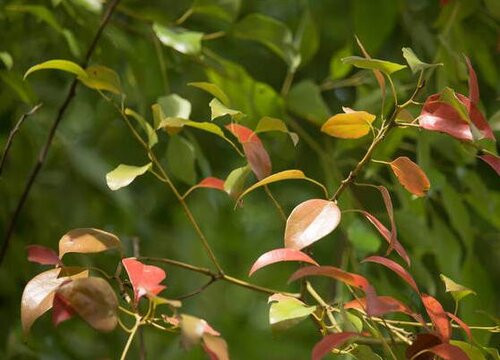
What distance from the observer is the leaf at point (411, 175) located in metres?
0.60

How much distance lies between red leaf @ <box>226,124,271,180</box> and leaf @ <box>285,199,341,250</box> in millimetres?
71

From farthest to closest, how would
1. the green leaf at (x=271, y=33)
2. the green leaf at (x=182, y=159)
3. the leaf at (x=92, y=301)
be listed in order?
the green leaf at (x=271, y=33) → the green leaf at (x=182, y=159) → the leaf at (x=92, y=301)

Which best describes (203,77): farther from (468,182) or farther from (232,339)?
(232,339)

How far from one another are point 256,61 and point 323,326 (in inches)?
31.7

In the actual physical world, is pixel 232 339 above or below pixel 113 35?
below

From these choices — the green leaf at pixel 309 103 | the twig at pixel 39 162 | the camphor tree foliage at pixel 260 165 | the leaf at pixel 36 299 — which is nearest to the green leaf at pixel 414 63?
the camphor tree foliage at pixel 260 165

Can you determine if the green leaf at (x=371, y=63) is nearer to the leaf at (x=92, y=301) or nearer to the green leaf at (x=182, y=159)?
the leaf at (x=92, y=301)

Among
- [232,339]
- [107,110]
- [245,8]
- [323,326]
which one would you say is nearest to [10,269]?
[107,110]

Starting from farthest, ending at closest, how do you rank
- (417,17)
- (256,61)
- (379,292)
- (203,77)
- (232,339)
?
(232,339)
(256,61)
(417,17)
(203,77)
(379,292)

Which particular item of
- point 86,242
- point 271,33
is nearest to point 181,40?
point 271,33

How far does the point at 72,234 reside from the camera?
1.98ft

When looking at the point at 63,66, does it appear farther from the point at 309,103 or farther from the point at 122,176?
the point at 309,103

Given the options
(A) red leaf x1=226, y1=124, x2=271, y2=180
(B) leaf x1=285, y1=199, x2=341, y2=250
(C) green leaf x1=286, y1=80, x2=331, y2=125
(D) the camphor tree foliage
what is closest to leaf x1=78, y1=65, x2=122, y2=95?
A: (D) the camphor tree foliage

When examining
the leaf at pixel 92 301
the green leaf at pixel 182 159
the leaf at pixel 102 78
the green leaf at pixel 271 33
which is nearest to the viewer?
the leaf at pixel 92 301
